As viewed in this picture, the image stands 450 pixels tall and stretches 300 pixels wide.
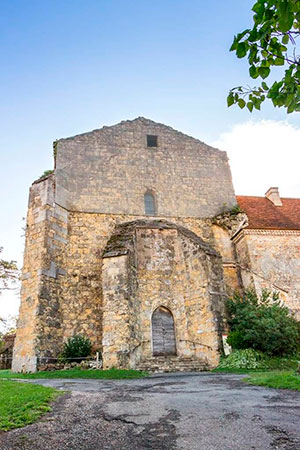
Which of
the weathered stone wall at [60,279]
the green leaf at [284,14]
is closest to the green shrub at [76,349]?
the weathered stone wall at [60,279]

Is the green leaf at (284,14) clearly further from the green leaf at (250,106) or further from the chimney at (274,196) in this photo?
the chimney at (274,196)

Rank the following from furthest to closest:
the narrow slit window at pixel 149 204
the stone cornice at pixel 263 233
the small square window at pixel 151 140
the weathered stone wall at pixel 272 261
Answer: the small square window at pixel 151 140 → the narrow slit window at pixel 149 204 → the stone cornice at pixel 263 233 → the weathered stone wall at pixel 272 261

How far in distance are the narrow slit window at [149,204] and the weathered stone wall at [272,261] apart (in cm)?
468

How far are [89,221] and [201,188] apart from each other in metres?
6.79

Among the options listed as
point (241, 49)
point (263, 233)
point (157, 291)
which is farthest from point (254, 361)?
point (241, 49)

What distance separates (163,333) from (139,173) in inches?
342

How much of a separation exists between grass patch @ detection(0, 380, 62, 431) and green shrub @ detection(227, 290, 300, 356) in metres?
8.16

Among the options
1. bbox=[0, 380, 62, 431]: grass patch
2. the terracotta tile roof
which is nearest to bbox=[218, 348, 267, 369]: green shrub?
the terracotta tile roof

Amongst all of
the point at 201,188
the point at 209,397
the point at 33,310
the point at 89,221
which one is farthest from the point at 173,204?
the point at 209,397

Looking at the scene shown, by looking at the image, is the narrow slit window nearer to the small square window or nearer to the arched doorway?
the small square window

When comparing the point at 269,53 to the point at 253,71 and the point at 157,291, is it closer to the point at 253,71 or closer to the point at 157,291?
the point at 253,71

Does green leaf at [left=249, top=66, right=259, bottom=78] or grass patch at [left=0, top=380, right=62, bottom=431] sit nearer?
green leaf at [left=249, top=66, right=259, bottom=78]

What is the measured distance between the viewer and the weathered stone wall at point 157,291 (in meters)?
12.6

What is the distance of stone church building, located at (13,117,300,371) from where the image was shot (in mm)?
13375
